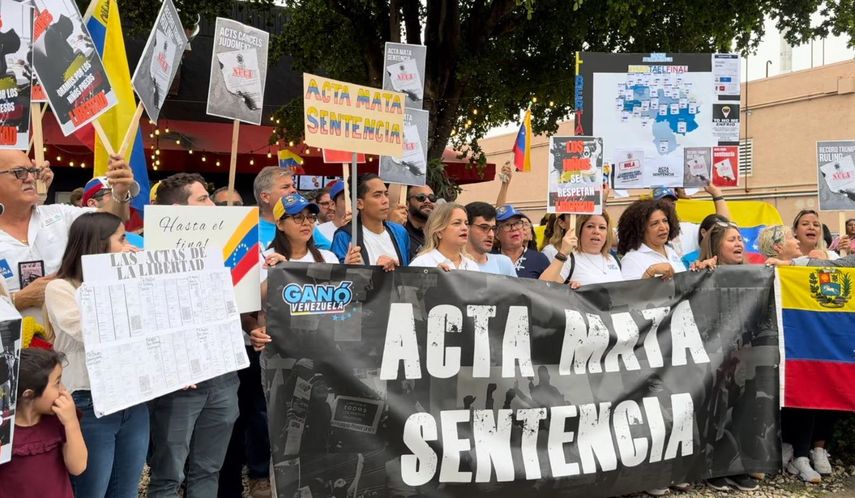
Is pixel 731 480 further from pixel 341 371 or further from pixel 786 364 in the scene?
pixel 341 371

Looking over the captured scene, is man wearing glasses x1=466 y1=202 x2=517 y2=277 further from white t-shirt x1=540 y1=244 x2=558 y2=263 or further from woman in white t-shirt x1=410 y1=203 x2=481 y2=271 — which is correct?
white t-shirt x1=540 y1=244 x2=558 y2=263

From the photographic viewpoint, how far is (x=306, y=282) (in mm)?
3676

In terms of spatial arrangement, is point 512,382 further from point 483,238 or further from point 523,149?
point 523,149

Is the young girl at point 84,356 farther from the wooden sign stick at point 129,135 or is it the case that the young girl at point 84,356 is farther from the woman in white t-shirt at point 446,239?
the woman in white t-shirt at point 446,239

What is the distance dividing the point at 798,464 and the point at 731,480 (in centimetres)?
60

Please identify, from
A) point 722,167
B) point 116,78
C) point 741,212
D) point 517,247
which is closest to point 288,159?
point 517,247

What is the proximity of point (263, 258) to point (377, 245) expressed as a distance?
1095 mm

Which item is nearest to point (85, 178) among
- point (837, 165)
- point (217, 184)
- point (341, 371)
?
point (217, 184)

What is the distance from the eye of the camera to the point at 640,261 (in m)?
4.95

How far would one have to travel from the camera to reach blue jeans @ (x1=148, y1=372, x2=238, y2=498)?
3162mm

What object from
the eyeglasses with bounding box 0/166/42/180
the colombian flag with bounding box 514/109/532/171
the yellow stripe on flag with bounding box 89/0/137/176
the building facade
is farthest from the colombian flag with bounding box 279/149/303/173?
the building facade

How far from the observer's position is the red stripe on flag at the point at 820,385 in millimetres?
4898

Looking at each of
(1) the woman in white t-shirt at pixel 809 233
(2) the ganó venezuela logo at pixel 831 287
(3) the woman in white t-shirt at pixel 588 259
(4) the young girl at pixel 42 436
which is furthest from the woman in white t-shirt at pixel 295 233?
(1) the woman in white t-shirt at pixel 809 233

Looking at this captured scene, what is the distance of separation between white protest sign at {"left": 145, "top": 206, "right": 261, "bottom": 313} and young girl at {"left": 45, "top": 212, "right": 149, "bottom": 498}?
0.19m
